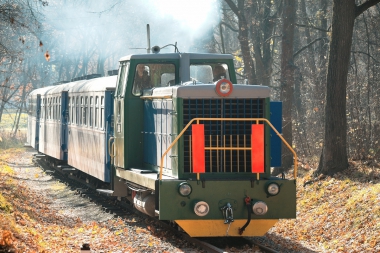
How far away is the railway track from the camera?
10508 millimetres

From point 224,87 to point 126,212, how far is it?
549 cm

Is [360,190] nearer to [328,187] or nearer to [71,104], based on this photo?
[328,187]

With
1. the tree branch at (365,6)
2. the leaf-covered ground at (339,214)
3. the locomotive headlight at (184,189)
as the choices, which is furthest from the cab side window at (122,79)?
the tree branch at (365,6)

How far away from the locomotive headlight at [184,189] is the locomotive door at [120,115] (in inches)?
115

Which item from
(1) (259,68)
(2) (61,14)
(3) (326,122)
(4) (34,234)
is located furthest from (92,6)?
(4) (34,234)

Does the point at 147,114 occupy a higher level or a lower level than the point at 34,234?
higher

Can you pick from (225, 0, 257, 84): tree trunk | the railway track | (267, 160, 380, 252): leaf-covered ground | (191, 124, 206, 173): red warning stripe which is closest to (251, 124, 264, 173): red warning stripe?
(191, 124, 206, 173): red warning stripe

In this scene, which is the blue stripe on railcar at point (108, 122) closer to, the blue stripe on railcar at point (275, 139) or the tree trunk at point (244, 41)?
the blue stripe on railcar at point (275, 139)

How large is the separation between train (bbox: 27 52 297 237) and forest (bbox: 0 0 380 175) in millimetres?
2390

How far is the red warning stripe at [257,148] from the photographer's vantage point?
34.7 ft

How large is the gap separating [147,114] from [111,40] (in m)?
38.4

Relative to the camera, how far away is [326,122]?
53.0 ft

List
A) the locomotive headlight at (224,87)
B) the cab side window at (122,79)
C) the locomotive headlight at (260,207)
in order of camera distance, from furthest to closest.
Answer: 1. the cab side window at (122,79)
2. the locomotive headlight at (224,87)
3. the locomotive headlight at (260,207)

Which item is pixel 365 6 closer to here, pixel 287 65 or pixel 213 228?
pixel 287 65
